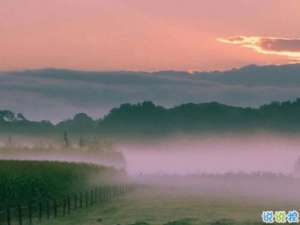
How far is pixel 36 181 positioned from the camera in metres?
72.2

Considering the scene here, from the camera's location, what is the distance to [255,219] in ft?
185

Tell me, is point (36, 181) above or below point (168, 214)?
above

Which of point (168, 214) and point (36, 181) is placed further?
point (36, 181)

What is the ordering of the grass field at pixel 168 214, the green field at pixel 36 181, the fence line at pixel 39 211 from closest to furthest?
the grass field at pixel 168 214
the fence line at pixel 39 211
the green field at pixel 36 181

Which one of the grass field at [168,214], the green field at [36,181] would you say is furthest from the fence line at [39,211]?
the green field at [36,181]

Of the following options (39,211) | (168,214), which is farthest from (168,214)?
(39,211)

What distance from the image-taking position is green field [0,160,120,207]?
6781cm

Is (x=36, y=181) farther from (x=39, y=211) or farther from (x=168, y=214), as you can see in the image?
(x=168, y=214)

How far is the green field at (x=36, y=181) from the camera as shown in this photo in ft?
222

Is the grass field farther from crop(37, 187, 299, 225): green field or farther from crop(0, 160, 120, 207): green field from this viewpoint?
crop(0, 160, 120, 207): green field

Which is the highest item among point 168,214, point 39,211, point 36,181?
point 36,181

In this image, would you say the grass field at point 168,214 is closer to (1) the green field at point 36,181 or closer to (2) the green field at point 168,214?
(2) the green field at point 168,214

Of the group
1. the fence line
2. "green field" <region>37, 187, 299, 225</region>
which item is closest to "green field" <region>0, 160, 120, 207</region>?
the fence line

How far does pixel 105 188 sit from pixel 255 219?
128 ft
